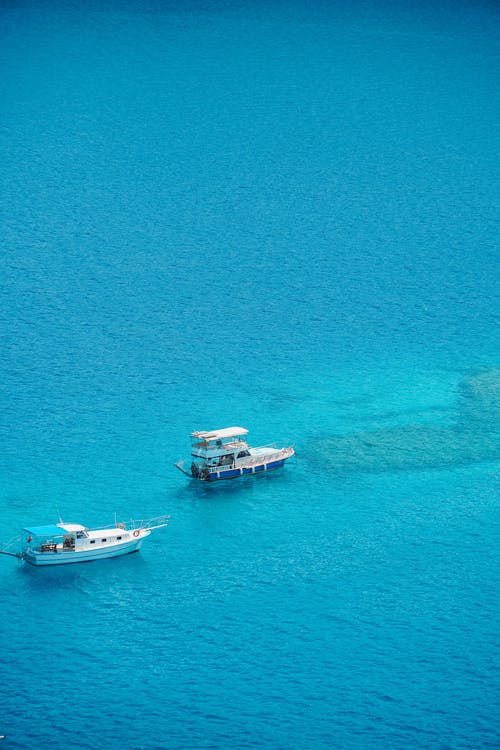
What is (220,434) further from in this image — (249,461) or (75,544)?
(75,544)

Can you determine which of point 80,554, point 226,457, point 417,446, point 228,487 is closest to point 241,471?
point 226,457

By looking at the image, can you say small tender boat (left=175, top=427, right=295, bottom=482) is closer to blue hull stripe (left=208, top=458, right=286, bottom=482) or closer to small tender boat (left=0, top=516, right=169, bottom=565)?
blue hull stripe (left=208, top=458, right=286, bottom=482)

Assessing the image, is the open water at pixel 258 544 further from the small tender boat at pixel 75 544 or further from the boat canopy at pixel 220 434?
the boat canopy at pixel 220 434

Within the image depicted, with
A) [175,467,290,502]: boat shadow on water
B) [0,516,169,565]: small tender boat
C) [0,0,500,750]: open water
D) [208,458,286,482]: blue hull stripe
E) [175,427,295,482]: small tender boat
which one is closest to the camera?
[0,0,500,750]: open water

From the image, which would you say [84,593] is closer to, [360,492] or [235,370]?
[360,492]

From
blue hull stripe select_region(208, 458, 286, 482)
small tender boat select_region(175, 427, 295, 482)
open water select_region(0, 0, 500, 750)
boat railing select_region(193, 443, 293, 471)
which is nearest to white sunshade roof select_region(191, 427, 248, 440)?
small tender boat select_region(175, 427, 295, 482)

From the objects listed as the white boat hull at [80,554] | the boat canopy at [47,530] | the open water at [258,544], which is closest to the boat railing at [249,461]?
the open water at [258,544]
